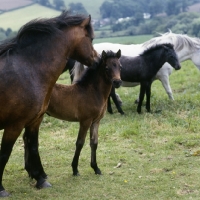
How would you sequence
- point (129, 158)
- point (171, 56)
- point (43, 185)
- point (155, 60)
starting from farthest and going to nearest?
point (155, 60) → point (171, 56) → point (129, 158) → point (43, 185)

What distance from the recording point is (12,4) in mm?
34344

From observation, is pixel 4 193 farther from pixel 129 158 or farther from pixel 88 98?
pixel 129 158

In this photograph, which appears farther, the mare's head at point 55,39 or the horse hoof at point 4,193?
the horse hoof at point 4,193

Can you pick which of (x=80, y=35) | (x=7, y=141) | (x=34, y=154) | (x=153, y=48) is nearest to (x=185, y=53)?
(x=153, y=48)

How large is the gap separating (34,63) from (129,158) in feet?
8.26

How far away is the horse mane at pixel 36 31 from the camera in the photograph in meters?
5.31

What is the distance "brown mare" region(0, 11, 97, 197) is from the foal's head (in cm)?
44

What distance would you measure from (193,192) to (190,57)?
6.71 metres

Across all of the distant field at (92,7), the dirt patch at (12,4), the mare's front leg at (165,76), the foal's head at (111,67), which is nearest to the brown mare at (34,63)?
the foal's head at (111,67)

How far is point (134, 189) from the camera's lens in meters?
5.70

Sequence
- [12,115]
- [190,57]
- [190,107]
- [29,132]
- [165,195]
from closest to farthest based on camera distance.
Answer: [12,115] → [165,195] → [29,132] → [190,107] → [190,57]

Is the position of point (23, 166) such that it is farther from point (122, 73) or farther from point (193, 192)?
point (122, 73)

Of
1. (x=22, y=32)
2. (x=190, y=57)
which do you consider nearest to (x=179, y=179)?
(x=22, y=32)

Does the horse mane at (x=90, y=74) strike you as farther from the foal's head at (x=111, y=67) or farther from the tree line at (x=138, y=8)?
the tree line at (x=138, y=8)
